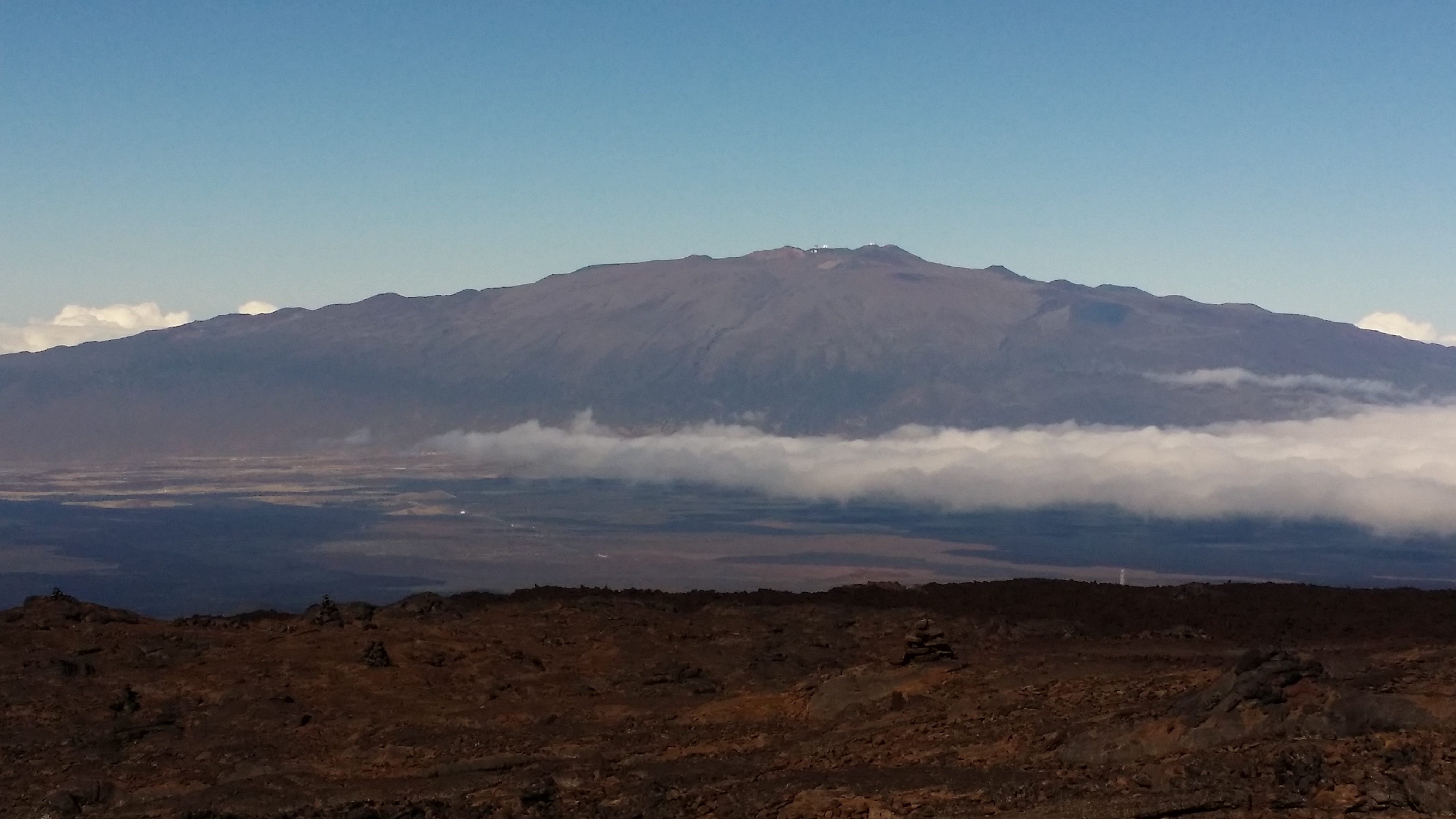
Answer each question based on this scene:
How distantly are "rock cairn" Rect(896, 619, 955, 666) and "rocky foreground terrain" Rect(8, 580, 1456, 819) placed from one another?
0.17 ft

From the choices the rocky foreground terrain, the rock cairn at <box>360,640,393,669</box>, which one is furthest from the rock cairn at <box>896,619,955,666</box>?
the rock cairn at <box>360,640,393,669</box>

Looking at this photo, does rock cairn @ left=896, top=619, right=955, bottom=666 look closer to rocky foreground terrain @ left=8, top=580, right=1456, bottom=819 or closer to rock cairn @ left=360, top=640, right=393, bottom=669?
rocky foreground terrain @ left=8, top=580, right=1456, bottom=819

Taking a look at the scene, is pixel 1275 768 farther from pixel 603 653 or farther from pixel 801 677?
pixel 603 653

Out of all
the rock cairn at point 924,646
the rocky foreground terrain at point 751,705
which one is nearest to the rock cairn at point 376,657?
the rocky foreground terrain at point 751,705

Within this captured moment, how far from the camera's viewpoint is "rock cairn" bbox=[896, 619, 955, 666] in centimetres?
2462

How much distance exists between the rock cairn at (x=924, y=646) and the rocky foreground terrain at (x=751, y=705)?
5 centimetres

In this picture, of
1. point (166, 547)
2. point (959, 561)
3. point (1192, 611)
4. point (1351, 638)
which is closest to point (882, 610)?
point (1192, 611)

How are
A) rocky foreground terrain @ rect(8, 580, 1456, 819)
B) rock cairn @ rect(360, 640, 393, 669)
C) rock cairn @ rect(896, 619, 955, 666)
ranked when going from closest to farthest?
rocky foreground terrain @ rect(8, 580, 1456, 819) < rock cairn @ rect(896, 619, 955, 666) < rock cairn @ rect(360, 640, 393, 669)

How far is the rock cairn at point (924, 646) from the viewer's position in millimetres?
24625

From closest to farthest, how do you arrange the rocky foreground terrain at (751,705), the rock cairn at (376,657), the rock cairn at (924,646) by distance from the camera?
the rocky foreground terrain at (751,705) → the rock cairn at (924,646) → the rock cairn at (376,657)

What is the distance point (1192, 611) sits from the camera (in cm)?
3244

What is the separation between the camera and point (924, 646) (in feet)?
81.0

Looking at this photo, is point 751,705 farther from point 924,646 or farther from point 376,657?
point 376,657

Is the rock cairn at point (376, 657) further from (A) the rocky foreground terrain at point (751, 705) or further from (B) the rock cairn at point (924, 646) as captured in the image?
(B) the rock cairn at point (924, 646)
